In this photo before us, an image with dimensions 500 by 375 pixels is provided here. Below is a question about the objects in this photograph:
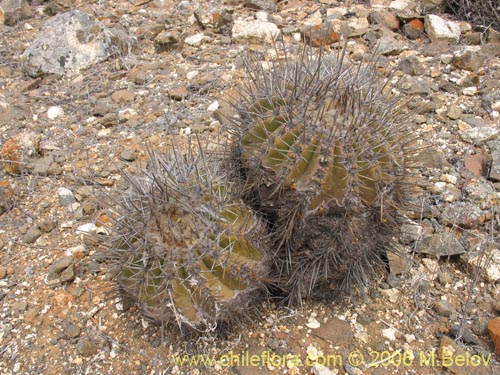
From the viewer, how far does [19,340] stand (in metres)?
2.84

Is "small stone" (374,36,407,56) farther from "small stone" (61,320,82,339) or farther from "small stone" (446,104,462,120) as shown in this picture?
"small stone" (61,320,82,339)

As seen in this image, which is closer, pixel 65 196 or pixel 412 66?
pixel 65 196

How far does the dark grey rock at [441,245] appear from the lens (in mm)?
3164

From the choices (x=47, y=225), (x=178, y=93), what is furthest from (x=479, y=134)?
(x=47, y=225)

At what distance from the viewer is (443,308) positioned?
2906 millimetres

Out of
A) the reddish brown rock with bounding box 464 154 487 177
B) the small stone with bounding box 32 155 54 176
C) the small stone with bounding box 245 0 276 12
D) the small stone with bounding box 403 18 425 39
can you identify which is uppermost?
the small stone with bounding box 245 0 276 12

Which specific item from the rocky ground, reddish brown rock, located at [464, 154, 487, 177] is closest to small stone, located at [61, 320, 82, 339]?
the rocky ground

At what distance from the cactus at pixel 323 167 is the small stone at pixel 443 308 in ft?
1.79

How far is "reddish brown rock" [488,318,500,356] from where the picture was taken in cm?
267

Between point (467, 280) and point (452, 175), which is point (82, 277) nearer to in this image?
point (467, 280)

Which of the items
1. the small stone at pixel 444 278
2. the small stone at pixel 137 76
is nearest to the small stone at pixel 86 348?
the small stone at pixel 444 278

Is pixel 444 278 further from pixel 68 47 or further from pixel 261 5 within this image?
pixel 68 47

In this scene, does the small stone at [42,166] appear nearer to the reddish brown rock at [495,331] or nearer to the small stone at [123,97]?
the small stone at [123,97]

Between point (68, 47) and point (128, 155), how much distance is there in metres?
1.68
